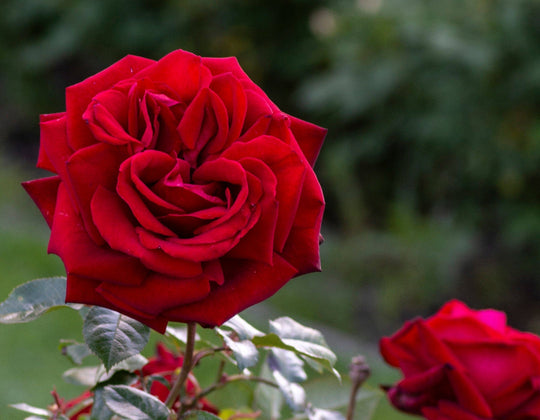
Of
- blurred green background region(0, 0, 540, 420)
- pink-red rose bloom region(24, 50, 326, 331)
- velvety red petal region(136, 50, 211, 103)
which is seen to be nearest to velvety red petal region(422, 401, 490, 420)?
pink-red rose bloom region(24, 50, 326, 331)

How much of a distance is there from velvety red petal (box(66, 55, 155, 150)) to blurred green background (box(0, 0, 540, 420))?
1.99 meters

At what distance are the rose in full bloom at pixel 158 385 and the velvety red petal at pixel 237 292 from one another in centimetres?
16

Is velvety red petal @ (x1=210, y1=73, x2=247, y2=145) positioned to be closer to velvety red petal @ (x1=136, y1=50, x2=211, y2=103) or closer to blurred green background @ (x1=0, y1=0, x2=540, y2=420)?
velvety red petal @ (x1=136, y1=50, x2=211, y2=103)

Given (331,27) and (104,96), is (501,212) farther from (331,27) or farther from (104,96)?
(104,96)

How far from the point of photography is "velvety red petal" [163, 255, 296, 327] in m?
0.40

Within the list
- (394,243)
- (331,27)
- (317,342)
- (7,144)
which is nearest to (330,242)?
(394,243)

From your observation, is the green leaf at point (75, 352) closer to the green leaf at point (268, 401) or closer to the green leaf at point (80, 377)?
the green leaf at point (80, 377)

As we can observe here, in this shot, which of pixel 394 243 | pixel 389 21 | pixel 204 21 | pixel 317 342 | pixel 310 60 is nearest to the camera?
pixel 317 342

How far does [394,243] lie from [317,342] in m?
2.49

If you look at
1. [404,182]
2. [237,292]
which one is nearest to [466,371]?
[237,292]

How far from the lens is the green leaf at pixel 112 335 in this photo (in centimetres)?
46

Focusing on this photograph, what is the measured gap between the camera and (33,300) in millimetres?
525

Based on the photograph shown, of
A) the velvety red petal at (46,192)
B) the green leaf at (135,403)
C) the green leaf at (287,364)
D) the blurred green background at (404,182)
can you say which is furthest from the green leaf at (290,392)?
the blurred green background at (404,182)

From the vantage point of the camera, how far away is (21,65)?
4.80 meters
